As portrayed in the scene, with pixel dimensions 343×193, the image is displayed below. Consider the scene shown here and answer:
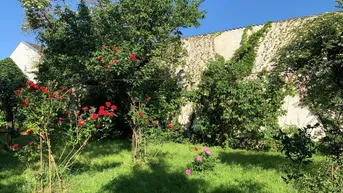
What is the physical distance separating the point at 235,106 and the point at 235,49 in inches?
115

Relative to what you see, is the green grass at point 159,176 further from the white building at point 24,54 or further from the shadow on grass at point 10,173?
the white building at point 24,54

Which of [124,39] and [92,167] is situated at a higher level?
[124,39]

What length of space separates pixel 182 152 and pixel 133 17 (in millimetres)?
3674

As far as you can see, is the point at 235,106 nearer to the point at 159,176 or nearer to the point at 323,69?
the point at 159,176

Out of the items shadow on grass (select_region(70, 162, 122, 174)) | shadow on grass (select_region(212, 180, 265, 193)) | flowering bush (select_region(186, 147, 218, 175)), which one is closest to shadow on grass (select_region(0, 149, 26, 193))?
shadow on grass (select_region(70, 162, 122, 174))

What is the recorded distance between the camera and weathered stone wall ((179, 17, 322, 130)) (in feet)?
30.9

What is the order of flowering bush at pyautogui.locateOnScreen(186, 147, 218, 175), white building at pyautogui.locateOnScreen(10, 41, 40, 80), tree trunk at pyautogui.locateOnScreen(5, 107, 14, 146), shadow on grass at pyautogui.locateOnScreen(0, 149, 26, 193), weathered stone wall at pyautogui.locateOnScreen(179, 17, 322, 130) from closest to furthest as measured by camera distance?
shadow on grass at pyautogui.locateOnScreen(0, 149, 26, 193) < flowering bush at pyautogui.locateOnScreen(186, 147, 218, 175) < tree trunk at pyautogui.locateOnScreen(5, 107, 14, 146) < weathered stone wall at pyautogui.locateOnScreen(179, 17, 322, 130) < white building at pyautogui.locateOnScreen(10, 41, 40, 80)

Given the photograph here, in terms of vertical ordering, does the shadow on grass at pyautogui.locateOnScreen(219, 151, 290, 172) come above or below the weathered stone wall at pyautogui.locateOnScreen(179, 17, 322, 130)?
below

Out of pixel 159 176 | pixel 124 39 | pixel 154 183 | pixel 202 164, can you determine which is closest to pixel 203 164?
pixel 202 164

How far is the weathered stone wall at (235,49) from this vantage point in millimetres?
9430

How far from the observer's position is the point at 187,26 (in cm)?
796

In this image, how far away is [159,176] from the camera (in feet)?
17.2

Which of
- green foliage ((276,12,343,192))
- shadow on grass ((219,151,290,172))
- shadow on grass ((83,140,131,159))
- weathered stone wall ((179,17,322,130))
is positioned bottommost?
shadow on grass ((83,140,131,159))

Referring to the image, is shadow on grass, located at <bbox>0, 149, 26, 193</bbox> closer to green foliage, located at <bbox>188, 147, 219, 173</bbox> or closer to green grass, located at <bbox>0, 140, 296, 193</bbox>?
green grass, located at <bbox>0, 140, 296, 193</bbox>
